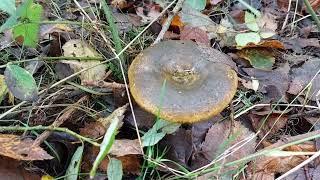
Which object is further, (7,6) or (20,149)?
(20,149)

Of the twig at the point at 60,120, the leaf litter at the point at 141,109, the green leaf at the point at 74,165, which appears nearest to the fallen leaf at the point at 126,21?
the leaf litter at the point at 141,109

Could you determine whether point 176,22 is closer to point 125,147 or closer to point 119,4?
point 119,4

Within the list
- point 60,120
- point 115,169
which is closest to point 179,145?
point 115,169

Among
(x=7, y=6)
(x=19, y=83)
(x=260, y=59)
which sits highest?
(x=7, y=6)

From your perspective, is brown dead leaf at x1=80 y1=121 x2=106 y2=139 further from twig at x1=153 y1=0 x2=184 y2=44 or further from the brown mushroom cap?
twig at x1=153 y1=0 x2=184 y2=44

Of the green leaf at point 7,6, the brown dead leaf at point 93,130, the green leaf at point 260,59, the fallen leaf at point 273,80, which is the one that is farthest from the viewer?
the green leaf at point 260,59

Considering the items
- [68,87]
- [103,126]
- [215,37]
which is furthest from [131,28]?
[103,126]

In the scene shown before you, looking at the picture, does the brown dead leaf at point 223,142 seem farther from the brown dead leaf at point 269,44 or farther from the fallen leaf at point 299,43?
the fallen leaf at point 299,43

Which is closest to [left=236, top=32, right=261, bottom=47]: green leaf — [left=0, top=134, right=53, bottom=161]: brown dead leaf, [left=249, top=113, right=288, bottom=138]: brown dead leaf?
[left=249, top=113, right=288, bottom=138]: brown dead leaf
